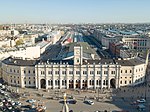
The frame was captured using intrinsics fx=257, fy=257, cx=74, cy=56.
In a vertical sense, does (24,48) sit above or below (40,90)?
above

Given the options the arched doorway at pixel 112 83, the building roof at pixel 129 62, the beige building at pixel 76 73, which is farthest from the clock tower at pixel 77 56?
the building roof at pixel 129 62

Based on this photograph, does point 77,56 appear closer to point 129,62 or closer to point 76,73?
point 76,73

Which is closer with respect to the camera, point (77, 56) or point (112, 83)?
point (77, 56)

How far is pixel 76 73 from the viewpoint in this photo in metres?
74.4

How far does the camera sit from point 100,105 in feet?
200

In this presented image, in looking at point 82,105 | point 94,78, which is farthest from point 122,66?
point 82,105

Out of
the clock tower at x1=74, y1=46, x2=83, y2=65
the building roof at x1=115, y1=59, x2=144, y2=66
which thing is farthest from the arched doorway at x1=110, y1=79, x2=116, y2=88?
the clock tower at x1=74, y1=46, x2=83, y2=65

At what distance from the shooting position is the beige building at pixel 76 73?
243ft

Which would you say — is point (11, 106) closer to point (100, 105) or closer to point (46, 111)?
point (46, 111)

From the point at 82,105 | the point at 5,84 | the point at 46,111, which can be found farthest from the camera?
the point at 5,84

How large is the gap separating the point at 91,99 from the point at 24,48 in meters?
56.0

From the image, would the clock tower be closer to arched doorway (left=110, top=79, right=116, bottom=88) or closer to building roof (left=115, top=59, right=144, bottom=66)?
arched doorway (left=110, top=79, right=116, bottom=88)

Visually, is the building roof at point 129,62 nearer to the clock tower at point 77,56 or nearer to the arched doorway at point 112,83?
the arched doorway at point 112,83

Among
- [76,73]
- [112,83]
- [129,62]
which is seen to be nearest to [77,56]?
[76,73]
